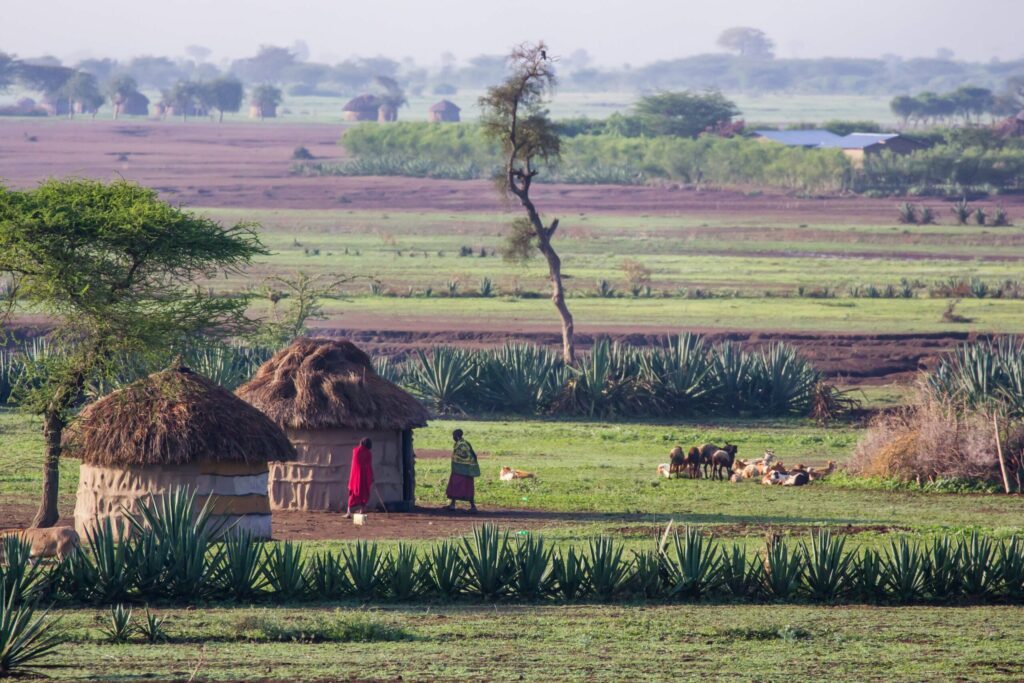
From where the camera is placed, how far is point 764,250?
6619 cm

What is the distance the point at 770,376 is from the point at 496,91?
10.1 meters

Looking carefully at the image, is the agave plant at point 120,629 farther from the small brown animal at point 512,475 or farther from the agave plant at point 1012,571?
the small brown animal at point 512,475

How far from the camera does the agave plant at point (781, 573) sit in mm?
15703

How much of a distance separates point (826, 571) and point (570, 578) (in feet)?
8.02

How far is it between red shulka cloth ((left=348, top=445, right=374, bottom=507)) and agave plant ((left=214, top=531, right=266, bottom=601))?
5.52m

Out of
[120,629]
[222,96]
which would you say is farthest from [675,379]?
[222,96]

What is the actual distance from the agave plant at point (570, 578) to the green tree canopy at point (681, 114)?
93.5m

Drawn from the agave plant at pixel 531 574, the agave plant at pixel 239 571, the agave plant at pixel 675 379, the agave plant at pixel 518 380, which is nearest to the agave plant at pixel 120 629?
the agave plant at pixel 239 571

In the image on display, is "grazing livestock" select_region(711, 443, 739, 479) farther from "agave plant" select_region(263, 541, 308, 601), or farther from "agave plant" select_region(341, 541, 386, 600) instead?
"agave plant" select_region(263, 541, 308, 601)

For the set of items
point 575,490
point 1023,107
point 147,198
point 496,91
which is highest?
point 1023,107

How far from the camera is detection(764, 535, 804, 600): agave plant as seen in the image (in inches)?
618

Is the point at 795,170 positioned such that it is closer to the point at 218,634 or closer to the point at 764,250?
the point at 764,250

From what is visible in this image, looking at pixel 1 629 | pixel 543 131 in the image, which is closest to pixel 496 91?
pixel 543 131

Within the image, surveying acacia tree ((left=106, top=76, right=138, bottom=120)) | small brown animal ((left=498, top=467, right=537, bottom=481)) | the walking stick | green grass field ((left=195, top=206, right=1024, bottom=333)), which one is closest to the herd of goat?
small brown animal ((left=498, top=467, right=537, bottom=481))
